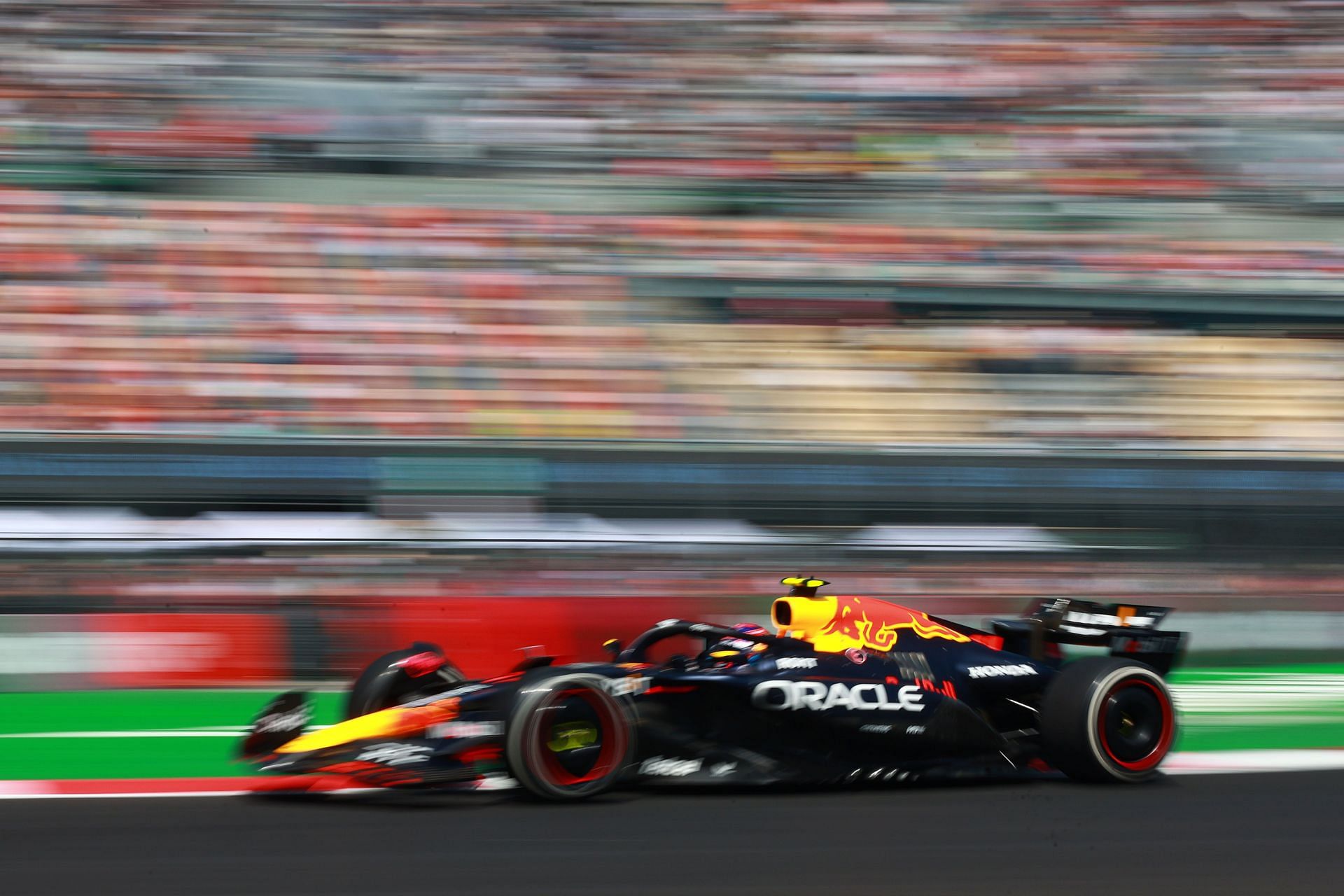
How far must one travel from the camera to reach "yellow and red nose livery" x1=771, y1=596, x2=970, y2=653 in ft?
15.2

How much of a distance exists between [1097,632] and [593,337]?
5323 mm

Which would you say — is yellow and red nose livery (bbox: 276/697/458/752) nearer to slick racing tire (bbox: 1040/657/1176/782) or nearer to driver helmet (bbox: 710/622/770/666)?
driver helmet (bbox: 710/622/770/666)

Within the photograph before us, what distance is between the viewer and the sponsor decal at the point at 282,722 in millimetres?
4375

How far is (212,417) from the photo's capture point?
9.02 m

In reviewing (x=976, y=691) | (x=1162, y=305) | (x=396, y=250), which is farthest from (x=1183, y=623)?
(x=396, y=250)

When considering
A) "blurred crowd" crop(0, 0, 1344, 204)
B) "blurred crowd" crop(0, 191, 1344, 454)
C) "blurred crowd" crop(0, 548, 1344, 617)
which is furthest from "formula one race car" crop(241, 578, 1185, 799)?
"blurred crowd" crop(0, 0, 1344, 204)

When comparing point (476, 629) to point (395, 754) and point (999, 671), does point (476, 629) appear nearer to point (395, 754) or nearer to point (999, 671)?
point (395, 754)

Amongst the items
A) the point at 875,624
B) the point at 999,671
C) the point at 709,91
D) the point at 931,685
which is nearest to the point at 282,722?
the point at 875,624

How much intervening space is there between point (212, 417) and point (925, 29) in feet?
20.8

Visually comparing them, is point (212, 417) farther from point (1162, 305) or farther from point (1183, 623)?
point (1162, 305)

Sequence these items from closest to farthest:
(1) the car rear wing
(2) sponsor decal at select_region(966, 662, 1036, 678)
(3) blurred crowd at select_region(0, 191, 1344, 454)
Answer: (2) sponsor decal at select_region(966, 662, 1036, 678) < (1) the car rear wing < (3) blurred crowd at select_region(0, 191, 1344, 454)

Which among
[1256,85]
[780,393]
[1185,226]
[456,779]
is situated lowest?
[456,779]

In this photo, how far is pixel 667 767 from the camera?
14.5ft

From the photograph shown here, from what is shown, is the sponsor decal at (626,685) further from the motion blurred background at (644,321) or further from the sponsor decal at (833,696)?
the motion blurred background at (644,321)
